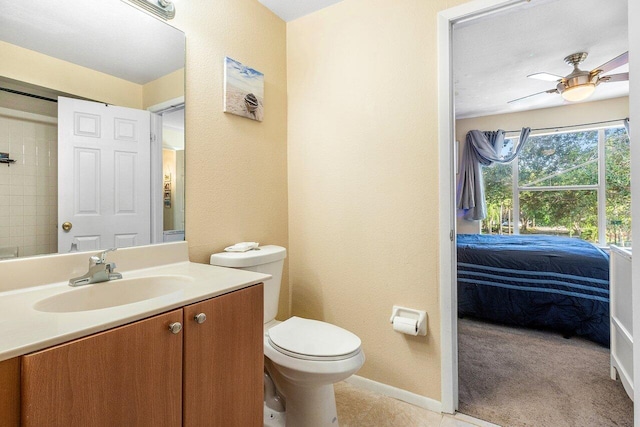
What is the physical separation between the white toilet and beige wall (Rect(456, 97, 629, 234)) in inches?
156

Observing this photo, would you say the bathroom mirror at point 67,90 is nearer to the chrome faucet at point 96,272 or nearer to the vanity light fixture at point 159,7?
the vanity light fixture at point 159,7

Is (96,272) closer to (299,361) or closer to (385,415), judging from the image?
(299,361)

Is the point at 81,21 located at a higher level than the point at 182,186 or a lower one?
higher

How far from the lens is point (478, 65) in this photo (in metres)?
2.92

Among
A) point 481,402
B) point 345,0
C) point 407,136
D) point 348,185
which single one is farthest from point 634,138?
point 345,0

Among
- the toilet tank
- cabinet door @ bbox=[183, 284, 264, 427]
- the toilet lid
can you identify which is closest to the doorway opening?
the toilet lid

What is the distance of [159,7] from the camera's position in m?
1.44

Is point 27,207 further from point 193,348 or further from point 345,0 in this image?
point 345,0

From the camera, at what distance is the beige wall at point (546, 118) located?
385 centimetres

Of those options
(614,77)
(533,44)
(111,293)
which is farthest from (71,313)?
(614,77)

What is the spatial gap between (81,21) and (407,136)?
155cm

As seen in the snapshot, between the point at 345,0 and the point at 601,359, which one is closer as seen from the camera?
the point at 345,0

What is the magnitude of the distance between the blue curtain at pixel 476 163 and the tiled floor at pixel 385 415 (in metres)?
3.53

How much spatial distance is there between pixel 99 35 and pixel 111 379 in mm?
1323
